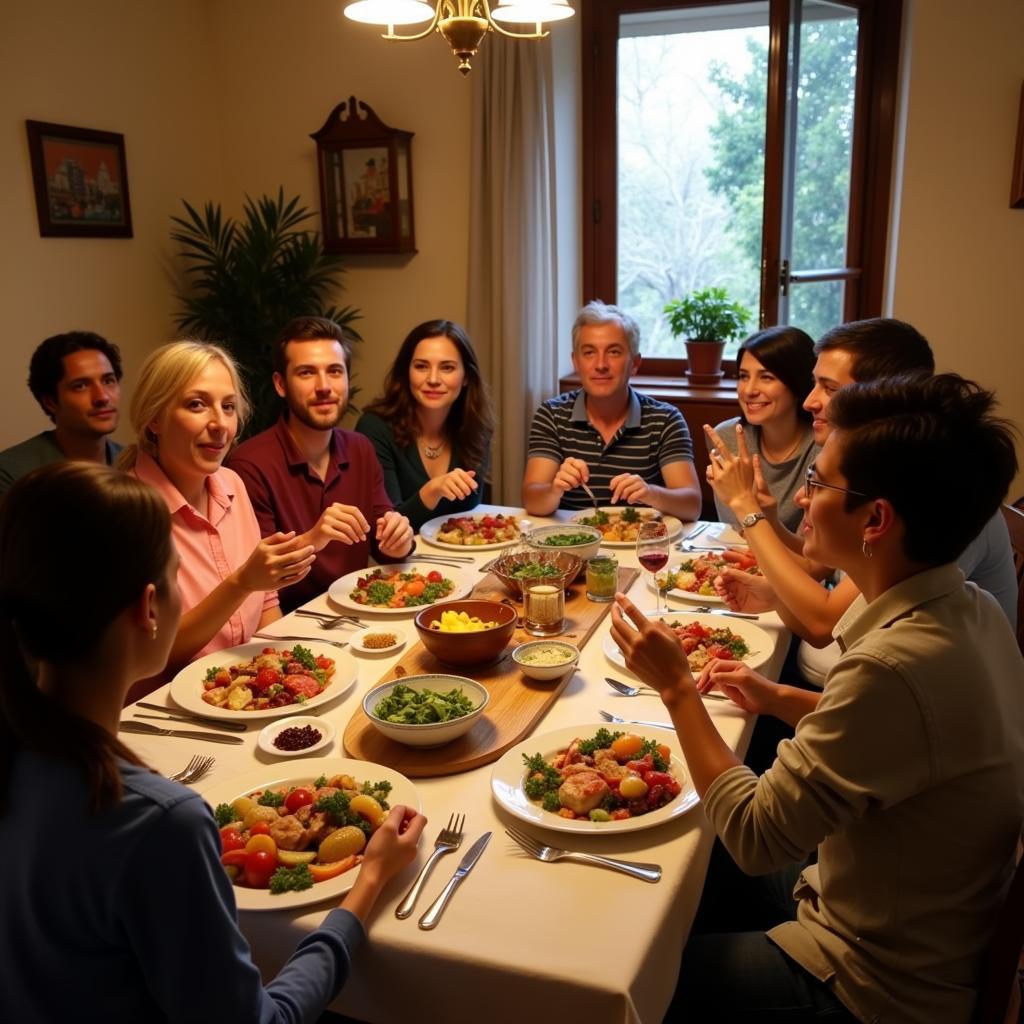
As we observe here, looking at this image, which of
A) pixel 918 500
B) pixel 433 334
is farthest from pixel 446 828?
pixel 433 334

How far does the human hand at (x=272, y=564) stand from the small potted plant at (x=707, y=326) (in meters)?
2.82

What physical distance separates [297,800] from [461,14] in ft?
5.31

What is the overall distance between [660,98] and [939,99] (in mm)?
1310

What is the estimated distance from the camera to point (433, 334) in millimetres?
3117

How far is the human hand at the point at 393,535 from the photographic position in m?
2.45

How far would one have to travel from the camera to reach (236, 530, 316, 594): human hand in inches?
73.6

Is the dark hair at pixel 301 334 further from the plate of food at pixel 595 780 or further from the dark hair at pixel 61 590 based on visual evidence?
the dark hair at pixel 61 590

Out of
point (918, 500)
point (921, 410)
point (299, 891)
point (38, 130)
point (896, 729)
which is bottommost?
point (299, 891)

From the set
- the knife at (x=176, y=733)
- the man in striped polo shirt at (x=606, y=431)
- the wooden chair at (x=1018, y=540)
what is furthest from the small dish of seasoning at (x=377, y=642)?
the wooden chair at (x=1018, y=540)

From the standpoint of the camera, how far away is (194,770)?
4.88ft

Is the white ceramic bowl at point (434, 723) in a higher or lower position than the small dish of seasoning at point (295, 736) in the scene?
higher

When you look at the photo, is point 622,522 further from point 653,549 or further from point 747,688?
point 747,688

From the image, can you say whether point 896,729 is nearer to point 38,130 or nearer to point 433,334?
point 433,334

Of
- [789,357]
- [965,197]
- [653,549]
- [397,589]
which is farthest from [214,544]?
[965,197]
